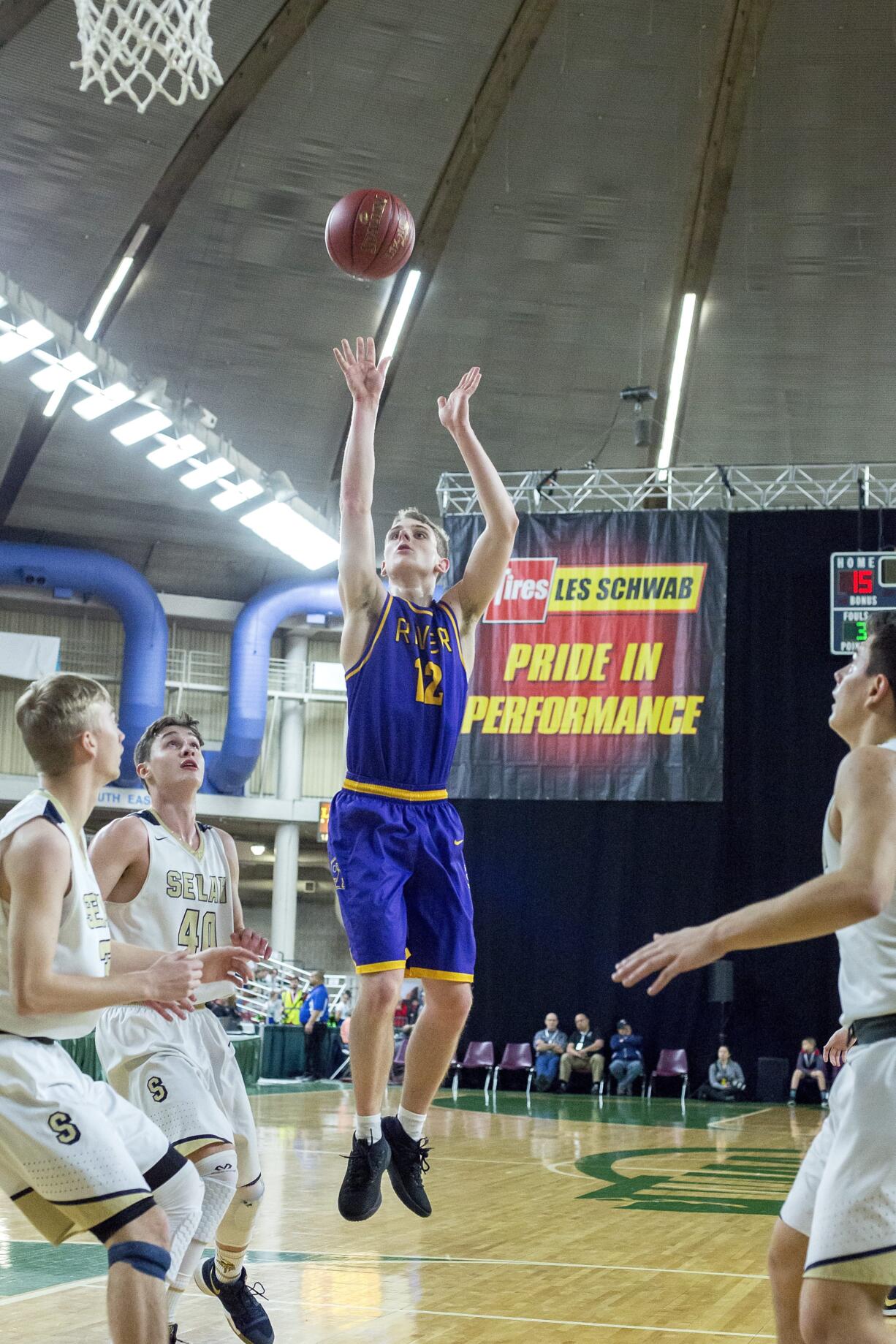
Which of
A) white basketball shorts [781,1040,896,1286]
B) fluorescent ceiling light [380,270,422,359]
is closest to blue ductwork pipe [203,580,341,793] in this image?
fluorescent ceiling light [380,270,422,359]

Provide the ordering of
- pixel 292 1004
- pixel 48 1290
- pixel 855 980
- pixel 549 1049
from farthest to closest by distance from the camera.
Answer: pixel 292 1004 → pixel 549 1049 → pixel 48 1290 → pixel 855 980

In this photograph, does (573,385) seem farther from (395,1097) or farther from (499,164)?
(395,1097)

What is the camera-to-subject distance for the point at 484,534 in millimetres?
5184

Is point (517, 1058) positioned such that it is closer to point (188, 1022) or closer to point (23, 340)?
point (23, 340)

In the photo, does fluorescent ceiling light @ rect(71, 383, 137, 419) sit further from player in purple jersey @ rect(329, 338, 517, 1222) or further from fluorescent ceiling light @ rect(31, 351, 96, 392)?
player in purple jersey @ rect(329, 338, 517, 1222)

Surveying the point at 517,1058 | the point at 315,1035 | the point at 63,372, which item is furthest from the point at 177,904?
the point at 315,1035

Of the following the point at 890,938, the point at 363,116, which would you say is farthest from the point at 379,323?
the point at 890,938

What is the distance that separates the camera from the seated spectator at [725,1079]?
56.9 feet

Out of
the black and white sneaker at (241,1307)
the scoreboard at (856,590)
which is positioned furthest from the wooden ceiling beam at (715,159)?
the black and white sneaker at (241,1307)

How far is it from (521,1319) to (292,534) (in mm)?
18445

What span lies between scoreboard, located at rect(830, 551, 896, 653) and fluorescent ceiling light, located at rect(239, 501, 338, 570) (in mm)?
9010

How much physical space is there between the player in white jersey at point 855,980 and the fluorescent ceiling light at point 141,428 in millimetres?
17122

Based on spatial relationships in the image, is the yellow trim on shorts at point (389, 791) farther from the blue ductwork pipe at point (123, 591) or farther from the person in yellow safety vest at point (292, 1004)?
the blue ductwork pipe at point (123, 591)

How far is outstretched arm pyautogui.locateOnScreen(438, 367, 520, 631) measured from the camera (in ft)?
16.7
